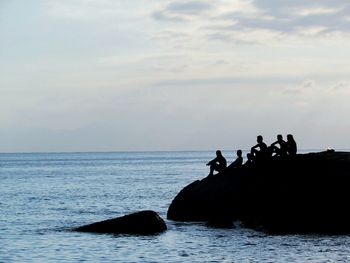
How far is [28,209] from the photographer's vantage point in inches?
2018

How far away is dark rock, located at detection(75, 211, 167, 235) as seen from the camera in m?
34.2

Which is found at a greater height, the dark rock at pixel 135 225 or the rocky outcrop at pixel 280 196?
the rocky outcrop at pixel 280 196

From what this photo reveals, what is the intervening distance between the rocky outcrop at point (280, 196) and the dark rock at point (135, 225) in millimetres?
4104

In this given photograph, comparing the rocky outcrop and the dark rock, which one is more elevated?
the rocky outcrop

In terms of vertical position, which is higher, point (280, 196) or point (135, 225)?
point (280, 196)

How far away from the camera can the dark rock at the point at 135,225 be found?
34156 mm

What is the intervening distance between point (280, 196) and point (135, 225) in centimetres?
701

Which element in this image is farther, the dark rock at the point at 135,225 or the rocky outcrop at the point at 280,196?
the rocky outcrop at the point at 280,196

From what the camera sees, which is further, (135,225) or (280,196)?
(280,196)

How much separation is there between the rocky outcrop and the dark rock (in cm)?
410

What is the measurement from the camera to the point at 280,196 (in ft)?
117

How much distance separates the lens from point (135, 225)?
34.2 m

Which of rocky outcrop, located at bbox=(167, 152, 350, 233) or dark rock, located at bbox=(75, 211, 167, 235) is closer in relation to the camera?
dark rock, located at bbox=(75, 211, 167, 235)

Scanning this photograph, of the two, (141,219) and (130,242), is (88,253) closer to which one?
(130,242)
